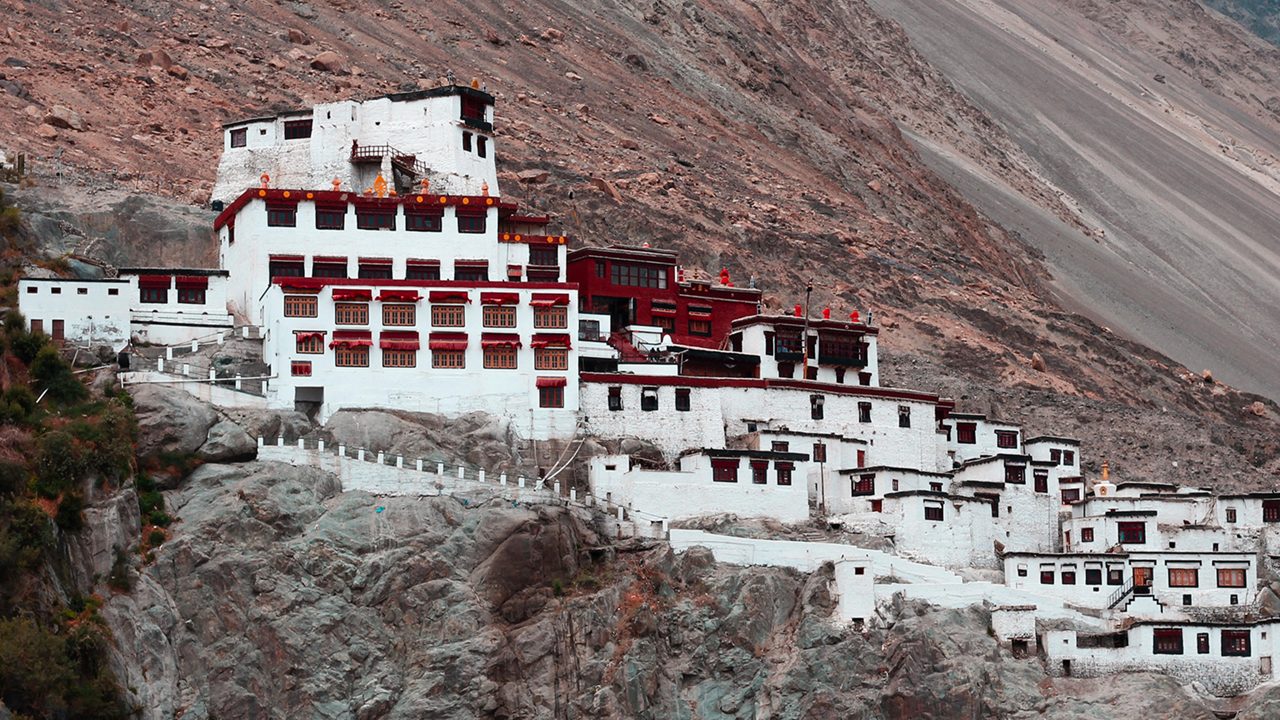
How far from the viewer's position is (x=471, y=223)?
84750 mm

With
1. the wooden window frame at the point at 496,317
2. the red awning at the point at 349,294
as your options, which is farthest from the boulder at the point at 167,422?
the wooden window frame at the point at 496,317

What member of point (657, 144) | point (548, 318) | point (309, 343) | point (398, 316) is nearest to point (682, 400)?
point (548, 318)

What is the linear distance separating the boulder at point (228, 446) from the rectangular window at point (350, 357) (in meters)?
5.47

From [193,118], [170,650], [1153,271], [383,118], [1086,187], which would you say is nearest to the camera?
[170,650]

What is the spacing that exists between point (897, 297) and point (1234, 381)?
39.3 metres

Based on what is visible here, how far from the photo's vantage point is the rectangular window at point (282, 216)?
8312cm

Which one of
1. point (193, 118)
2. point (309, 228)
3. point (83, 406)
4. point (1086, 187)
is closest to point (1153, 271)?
point (1086, 187)

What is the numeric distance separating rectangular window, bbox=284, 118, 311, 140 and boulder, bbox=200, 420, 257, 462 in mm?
22192

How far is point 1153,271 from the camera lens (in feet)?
554

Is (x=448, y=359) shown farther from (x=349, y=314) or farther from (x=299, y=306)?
(x=299, y=306)

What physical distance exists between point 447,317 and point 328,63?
44.0 metres

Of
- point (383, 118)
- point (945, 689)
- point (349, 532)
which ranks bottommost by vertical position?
point (945, 689)

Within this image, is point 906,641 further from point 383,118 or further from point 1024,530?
point 383,118

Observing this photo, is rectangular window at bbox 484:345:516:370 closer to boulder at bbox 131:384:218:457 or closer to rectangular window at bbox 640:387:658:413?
rectangular window at bbox 640:387:658:413
